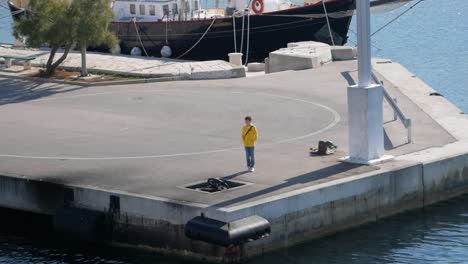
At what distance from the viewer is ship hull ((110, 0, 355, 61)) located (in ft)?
176

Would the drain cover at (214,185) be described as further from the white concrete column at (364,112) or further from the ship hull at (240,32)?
the ship hull at (240,32)

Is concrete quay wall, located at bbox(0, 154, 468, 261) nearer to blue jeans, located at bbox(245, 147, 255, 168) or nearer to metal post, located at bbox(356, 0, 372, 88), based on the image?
blue jeans, located at bbox(245, 147, 255, 168)

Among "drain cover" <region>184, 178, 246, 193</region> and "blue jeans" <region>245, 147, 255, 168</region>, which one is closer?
"drain cover" <region>184, 178, 246, 193</region>

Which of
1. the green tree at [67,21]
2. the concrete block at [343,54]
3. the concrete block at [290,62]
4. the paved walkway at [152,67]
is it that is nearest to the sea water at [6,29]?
the paved walkway at [152,67]

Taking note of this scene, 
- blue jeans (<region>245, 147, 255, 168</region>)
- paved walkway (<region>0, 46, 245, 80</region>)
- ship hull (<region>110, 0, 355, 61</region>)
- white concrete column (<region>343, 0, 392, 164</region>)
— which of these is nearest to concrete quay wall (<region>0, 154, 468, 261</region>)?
white concrete column (<region>343, 0, 392, 164</region>)

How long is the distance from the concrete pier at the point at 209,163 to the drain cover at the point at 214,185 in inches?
9.6

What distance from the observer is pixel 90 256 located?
26.6m

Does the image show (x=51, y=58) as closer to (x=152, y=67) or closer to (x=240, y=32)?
(x=152, y=67)

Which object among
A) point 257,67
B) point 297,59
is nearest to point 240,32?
point 257,67

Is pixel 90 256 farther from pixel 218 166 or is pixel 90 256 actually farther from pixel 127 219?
pixel 218 166

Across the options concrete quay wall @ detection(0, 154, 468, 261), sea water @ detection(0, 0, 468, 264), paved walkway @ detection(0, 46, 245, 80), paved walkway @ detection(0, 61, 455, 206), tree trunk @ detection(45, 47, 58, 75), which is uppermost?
tree trunk @ detection(45, 47, 58, 75)

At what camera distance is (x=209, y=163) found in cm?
2933

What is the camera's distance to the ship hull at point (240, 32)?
5378 centimetres

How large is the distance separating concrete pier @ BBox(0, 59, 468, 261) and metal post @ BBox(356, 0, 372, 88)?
7.17 feet
